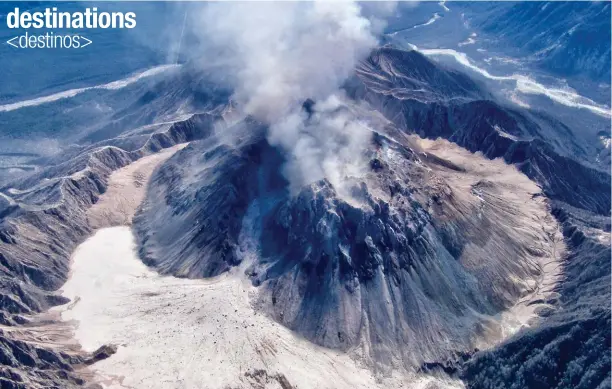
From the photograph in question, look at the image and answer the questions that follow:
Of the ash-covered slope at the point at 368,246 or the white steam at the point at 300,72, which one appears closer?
the ash-covered slope at the point at 368,246

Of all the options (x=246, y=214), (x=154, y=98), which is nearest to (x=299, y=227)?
(x=246, y=214)

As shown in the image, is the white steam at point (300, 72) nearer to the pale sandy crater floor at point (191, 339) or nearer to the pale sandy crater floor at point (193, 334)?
the pale sandy crater floor at point (191, 339)

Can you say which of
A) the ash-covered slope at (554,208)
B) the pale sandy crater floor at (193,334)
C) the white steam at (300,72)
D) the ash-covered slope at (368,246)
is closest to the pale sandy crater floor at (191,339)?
the pale sandy crater floor at (193,334)

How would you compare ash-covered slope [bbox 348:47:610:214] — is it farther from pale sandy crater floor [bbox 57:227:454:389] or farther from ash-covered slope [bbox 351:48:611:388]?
pale sandy crater floor [bbox 57:227:454:389]

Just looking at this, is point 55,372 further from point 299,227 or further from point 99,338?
point 299,227

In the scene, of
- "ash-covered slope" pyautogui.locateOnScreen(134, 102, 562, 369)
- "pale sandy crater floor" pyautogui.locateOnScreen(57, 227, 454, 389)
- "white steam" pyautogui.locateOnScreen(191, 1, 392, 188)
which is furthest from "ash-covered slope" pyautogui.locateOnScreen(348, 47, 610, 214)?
"pale sandy crater floor" pyautogui.locateOnScreen(57, 227, 454, 389)

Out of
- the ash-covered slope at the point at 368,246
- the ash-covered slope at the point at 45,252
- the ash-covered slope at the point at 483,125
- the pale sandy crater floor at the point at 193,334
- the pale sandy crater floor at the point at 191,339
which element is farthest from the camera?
the ash-covered slope at the point at 483,125
